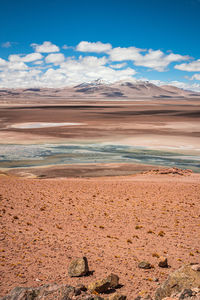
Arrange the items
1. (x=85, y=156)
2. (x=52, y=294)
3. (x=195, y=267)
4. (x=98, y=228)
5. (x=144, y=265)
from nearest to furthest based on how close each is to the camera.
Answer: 1. (x=52, y=294)
2. (x=195, y=267)
3. (x=144, y=265)
4. (x=98, y=228)
5. (x=85, y=156)

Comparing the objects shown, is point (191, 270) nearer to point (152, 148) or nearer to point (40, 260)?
point (40, 260)

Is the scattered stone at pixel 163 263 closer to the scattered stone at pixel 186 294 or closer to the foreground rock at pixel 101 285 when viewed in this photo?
the foreground rock at pixel 101 285

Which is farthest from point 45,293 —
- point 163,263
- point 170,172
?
point 170,172

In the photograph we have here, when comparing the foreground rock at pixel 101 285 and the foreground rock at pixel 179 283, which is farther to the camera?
the foreground rock at pixel 101 285

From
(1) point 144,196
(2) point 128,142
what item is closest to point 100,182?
(1) point 144,196

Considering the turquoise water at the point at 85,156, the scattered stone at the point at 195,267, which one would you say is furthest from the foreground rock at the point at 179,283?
the turquoise water at the point at 85,156

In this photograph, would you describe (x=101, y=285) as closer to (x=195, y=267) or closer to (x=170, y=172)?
(x=195, y=267)

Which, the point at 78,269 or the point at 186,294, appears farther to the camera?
the point at 78,269
